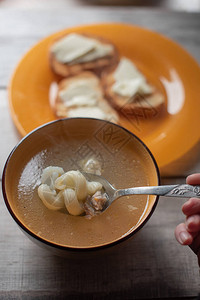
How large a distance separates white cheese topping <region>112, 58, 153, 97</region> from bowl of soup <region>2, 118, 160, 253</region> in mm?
449

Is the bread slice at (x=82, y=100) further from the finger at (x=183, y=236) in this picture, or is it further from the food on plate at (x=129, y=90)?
the finger at (x=183, y=236)

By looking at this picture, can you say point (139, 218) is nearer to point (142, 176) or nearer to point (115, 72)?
point (142, 176)

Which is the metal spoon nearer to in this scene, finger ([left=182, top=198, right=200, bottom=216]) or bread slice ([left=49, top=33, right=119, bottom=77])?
finger ([left=182, top=198, right=200, bottom=216])

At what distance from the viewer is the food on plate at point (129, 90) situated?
1436mm

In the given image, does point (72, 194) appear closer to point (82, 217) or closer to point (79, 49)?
point (82, 217)

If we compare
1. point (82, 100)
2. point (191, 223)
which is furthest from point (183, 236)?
point (82, 100)

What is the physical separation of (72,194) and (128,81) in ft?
2.38

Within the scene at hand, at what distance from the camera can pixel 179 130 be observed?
135 cm

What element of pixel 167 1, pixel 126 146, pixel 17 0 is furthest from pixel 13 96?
pixel 167 1

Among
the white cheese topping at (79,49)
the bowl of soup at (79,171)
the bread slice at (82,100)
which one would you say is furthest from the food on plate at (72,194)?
the white cheese topping at (79,49)

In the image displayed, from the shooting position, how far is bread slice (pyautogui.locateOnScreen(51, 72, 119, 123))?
4.54 feet

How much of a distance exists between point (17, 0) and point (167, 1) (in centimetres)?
95

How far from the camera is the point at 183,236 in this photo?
94 cm

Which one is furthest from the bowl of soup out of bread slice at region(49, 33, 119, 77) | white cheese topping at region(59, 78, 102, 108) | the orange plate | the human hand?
bread slice at region(49, 33, 119, 77)
